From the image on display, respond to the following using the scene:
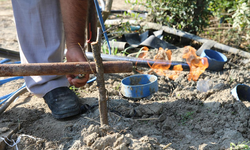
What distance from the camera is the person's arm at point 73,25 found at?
2164mm

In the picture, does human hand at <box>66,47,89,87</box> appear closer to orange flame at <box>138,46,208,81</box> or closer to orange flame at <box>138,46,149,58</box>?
orange flame at <box>138,46,208,81</box>

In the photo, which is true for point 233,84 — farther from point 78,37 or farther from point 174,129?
point 78,37

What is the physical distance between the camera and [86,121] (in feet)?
6.57

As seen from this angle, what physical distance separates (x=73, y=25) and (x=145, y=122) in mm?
1121

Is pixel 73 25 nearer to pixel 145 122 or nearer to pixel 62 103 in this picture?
pixel 62 103

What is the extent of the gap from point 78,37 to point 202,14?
2.53 metres

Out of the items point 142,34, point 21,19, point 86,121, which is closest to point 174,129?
point 86,121

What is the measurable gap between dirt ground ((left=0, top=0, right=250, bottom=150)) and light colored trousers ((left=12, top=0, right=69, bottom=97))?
30cm

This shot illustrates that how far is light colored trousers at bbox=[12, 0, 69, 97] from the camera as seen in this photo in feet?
6.95

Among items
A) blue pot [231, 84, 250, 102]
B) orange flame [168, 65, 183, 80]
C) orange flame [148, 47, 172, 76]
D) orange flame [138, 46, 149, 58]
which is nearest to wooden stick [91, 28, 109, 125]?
orange flame [148, 47, 172, 76]

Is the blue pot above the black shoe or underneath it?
underneath

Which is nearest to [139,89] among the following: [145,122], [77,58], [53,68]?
[145,122]

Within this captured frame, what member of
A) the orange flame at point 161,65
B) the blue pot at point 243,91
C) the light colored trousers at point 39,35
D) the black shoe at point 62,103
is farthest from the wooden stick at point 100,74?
the blue pot at point 243,91

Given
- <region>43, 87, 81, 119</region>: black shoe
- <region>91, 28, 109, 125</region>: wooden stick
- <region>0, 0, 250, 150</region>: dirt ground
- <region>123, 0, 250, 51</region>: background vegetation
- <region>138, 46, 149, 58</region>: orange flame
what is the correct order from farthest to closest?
<region>123, 0, 250, 51</region>: background vegetation, <region>138, 46, 149, 58</region>: orange flame, <region>43, 87, 81, 119</region>: black shoe, <region>0, 0, 250, 150</region>: dirt ground, <region>91, 28, 109, 125</region>: wooden stick
